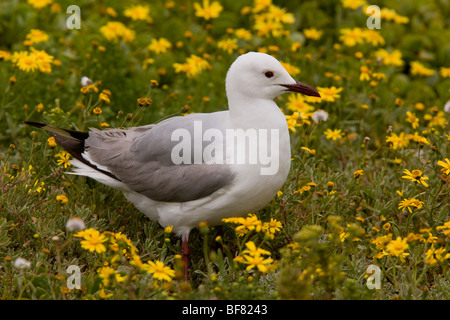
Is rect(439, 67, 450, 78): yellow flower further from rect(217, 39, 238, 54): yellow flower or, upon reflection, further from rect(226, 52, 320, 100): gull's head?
rect(226, 52, 320, 100): gull's head

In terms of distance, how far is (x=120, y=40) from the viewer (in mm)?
5551

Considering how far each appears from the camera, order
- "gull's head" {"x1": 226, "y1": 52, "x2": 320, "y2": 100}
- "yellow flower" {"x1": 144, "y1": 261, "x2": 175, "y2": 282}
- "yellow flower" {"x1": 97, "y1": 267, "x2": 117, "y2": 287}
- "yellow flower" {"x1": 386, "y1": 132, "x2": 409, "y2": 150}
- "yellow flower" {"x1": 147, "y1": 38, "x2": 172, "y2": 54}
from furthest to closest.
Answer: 1. "yellow flower" {"x1": 147, "y1": 38, "x2": 172, "y2": 54}
2. "yellow flower" {"x1": 386, "y1": 132, "x2": 409, "y2": 150}
3. "gull's head" {"x1": 226, "y1": 52, "x2": 320, "y2": 100}
4. "yellow flower" {"x1": 144, "y1": 261, "x2": 175, "y2": 282}
5. "yellow flower" {"x1": 97, "y1": 267, "x2": 117, "y2": 287}

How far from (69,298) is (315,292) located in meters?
1.09

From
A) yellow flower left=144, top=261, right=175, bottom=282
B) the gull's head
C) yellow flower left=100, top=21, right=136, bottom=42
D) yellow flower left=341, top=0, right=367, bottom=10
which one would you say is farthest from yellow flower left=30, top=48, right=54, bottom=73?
yellow flower left=341, top=0, right=367, bottom=10

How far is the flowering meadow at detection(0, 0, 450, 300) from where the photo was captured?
3.02 meters

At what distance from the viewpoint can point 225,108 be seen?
507cm

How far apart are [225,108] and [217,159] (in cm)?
172

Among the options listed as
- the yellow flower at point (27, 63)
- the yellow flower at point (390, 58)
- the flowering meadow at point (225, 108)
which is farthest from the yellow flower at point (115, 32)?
the yellow flower at point (390, 58)

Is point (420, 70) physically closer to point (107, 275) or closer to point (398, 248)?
point (398, 248)

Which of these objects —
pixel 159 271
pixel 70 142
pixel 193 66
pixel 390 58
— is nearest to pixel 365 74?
pixel 390 58

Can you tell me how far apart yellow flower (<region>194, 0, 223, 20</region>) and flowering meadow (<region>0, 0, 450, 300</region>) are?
0.02 meters

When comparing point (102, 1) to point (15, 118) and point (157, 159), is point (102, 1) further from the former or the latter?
point (157, 159)

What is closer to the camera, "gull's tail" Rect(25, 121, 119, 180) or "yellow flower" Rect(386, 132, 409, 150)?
"gull's tail" Rect(25, 121, 119, 180)

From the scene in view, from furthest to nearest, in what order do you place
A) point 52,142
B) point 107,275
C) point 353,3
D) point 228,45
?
point 353,3 < point 228,45 < point 52,142 < point 107,275
